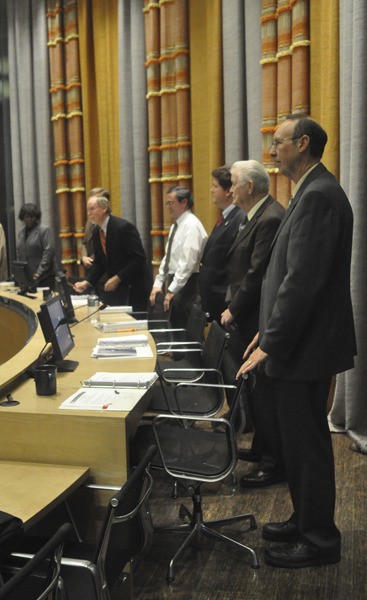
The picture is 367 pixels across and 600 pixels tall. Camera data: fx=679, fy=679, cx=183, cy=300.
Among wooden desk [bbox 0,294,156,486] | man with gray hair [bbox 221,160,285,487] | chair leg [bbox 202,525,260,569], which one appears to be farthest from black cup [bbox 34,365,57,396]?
man with gray hair [bbox 221,160,285,487]

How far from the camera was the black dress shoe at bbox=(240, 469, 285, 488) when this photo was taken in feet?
10.6

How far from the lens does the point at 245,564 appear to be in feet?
8.31

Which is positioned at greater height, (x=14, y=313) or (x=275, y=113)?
(x=275, y=113)

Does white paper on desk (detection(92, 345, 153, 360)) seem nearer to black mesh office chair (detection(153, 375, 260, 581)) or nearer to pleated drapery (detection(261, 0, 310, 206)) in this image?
black mesh office chair (detection(153, 375, 260, 581))

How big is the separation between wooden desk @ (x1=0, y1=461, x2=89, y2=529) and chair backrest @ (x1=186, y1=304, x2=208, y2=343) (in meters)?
1.65

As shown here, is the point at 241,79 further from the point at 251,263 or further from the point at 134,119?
the point at 251,263

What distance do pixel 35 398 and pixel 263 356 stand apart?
2.71 feet

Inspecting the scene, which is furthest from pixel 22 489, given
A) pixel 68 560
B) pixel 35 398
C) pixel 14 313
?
pixel 14 313

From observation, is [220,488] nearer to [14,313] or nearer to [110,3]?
[14,313]

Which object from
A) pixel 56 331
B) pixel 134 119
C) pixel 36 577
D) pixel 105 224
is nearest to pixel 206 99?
pixel 134 119

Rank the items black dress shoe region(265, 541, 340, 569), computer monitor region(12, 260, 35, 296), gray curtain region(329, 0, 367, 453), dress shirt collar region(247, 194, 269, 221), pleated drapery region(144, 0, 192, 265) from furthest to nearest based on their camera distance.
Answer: pleated drapery region(144, 0, 192, 265) < computer monitor region(12, 260, 35, 296) < gray curtain region(329, 0, 367, 453) < dress shirt collar region(247, 194, 269, 221) < black dress shoe region(265, 541, 340, 569)

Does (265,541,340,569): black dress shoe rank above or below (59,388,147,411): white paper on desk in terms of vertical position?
below

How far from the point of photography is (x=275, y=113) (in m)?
4.70

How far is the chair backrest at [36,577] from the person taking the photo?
4.09ft
